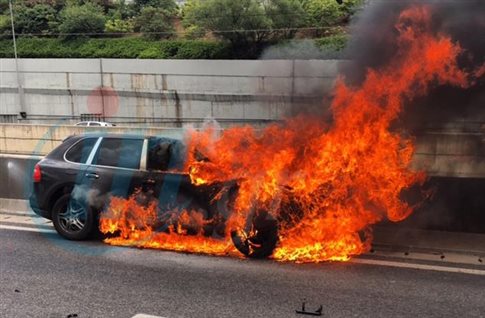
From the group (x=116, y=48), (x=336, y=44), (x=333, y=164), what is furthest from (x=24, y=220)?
(x=116, y=48)

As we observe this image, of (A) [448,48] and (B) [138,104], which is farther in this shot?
(B) [138,104]

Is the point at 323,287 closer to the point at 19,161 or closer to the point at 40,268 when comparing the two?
the point at 40,268

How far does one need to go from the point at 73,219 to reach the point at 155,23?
31.2 meters

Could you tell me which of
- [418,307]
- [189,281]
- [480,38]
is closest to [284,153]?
[189,281]

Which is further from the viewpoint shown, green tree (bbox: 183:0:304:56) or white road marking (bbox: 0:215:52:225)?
green tree (bbox: 183:0:304:56)

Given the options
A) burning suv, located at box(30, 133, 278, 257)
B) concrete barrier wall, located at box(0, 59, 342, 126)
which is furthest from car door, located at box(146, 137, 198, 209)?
concrete barrier wall, located at box(0, 59, 342, 126)

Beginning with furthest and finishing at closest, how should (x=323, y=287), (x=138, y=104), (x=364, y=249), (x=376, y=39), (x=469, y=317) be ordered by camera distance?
(x=138, y=104)
(x=376, y=39)
(x=364, y=249)
(x=323, y=287)
(x=469, y=317)

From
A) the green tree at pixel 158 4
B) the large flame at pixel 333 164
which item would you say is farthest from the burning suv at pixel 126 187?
the green tree at pixel 158 4

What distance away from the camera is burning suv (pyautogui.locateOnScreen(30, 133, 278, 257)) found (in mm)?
6145

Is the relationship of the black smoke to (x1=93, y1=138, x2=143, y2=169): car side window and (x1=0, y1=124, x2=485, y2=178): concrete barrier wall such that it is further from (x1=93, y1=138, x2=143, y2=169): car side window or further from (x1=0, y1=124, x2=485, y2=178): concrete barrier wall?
(x1=93, y1=138, x2=143, y2=169): car side window

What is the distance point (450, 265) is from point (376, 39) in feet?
10.8

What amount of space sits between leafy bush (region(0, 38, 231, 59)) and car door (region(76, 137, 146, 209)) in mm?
23850

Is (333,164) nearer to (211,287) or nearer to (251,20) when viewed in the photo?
(211,287)

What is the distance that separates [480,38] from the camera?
6.60 m
